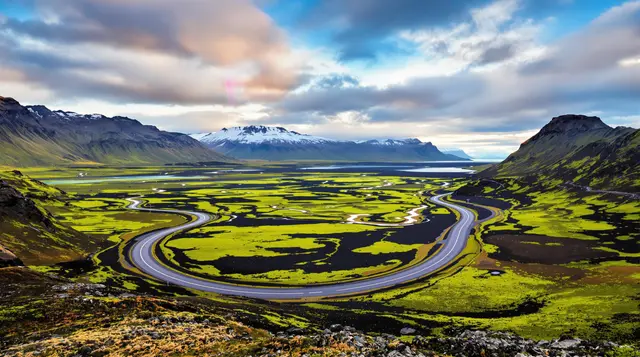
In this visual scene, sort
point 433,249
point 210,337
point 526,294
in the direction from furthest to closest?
point 433,249 < point 526,294 < point 210,337

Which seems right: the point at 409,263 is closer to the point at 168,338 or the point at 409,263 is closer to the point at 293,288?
the point at 293,288

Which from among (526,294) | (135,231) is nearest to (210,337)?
(526,294)

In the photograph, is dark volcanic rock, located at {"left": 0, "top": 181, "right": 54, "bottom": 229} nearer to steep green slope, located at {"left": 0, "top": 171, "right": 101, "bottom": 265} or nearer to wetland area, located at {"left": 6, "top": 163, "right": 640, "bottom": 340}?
steep green slope, located at {"left": 0, "top": 171, "right": 101, "bottom": 265}

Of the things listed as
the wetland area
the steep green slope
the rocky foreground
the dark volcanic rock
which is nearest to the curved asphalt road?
the wetland area

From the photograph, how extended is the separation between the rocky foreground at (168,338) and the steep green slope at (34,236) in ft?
176

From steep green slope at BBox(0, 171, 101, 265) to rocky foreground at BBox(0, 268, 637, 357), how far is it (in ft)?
176

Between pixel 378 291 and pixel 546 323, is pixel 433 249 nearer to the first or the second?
pixel 378 291

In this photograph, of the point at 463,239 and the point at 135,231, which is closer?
the point at 463,239

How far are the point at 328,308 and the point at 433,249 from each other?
56063 mm

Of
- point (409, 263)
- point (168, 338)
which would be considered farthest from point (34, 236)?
point (409, 263)

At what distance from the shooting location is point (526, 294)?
73.1 metres

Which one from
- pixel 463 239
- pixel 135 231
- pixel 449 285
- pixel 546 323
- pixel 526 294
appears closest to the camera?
pixel 546 323

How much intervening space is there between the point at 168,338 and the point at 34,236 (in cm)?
9043

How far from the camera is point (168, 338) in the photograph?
123ft
